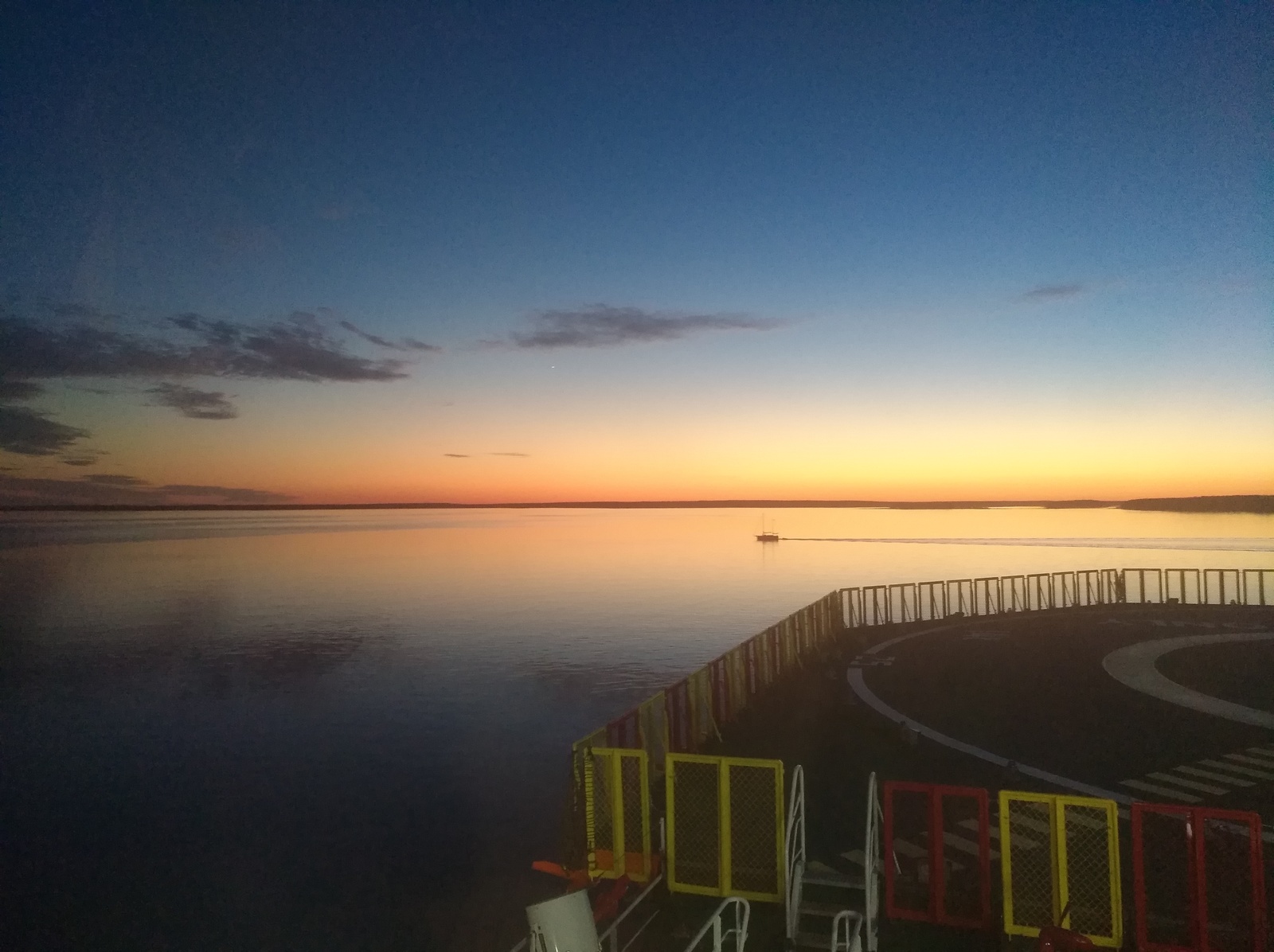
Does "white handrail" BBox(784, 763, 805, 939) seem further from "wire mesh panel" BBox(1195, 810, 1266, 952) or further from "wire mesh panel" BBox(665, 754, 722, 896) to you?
"wire mesh panel" BBox(1195, 810, 1266, 952)

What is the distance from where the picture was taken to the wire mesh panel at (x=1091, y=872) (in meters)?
8.69

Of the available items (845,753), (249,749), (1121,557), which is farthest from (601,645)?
(1121,557)

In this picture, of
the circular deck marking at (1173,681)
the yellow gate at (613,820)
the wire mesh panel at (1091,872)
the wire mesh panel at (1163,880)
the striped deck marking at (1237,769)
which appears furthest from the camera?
the circular deck marking at (1173,681)

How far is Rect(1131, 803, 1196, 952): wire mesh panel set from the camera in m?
8.49

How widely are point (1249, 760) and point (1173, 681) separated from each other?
26.0 ft

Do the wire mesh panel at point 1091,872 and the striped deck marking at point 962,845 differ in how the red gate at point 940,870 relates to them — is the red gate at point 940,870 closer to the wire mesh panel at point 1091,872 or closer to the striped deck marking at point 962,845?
the striped deck marking at point 962,845

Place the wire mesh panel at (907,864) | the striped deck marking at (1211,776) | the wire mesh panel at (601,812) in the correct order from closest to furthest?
1. the wire mesh panel at (907,864)
2. the wire mesh panel at (601,812)
3. the striped deck marking at (1211,776)

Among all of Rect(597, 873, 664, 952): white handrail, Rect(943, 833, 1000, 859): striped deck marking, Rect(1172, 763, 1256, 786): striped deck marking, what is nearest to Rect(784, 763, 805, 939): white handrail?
Rect(597, 873, 664, 952): white handrail

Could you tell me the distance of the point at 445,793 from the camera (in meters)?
19.8

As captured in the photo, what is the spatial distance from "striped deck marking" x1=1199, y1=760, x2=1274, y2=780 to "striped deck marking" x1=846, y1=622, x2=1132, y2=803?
9.11 feet

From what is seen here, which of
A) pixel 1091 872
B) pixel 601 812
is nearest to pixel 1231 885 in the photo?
pixel 1091 872

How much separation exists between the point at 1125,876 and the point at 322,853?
47.4 ft

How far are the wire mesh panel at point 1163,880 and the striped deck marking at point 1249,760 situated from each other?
402 centimetres

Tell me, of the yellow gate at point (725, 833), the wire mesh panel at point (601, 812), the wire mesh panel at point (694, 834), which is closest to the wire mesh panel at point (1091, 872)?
the yellow gate at point (725, 833)
